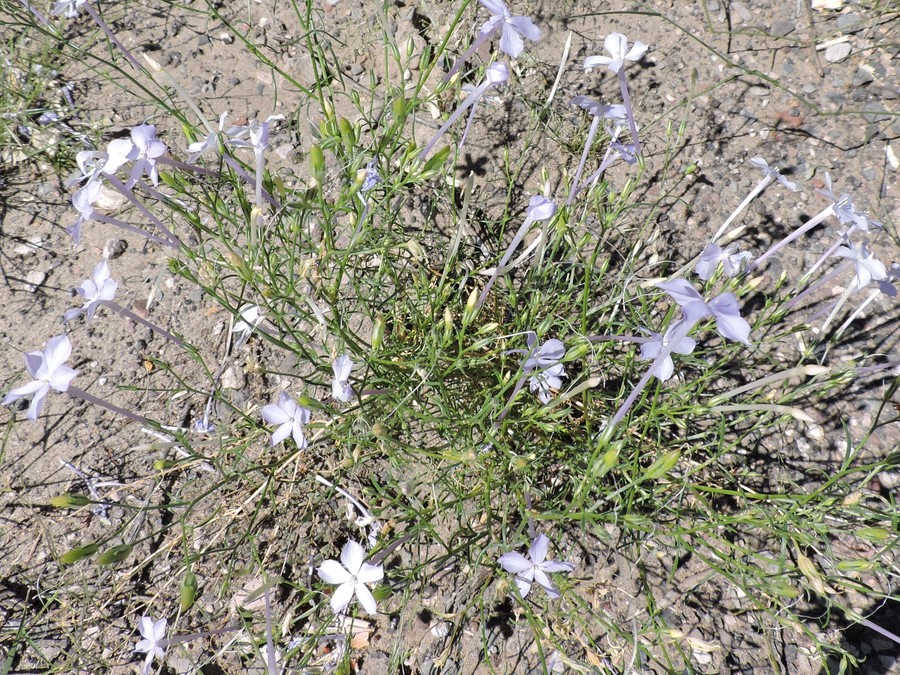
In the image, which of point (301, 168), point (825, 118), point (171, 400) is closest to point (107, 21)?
point (301, 168)

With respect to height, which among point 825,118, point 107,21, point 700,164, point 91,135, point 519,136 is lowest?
point 91,135

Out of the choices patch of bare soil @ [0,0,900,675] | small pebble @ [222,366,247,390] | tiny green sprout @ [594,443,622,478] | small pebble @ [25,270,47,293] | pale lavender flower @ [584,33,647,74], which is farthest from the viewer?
small pebble @ [25,270,47,293]

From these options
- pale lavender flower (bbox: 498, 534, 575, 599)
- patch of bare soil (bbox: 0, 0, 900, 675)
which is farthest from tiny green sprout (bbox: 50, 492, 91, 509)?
pale lavender flower (bbox: 498, 534, 575, 599)

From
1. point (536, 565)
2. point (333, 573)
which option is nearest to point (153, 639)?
point (333, 573)

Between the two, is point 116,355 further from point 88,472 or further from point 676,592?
point 676,592

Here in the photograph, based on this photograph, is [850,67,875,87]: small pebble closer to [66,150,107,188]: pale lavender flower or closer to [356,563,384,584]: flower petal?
[356,563,384,584]: flower petal

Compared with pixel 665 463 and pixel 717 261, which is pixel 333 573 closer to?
pixel 665 463

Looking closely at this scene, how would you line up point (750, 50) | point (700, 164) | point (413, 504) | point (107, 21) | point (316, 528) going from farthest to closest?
point (107, 21) → point (750, 50) → point (700, 164) → point (316, 528) → point (413, 504)
